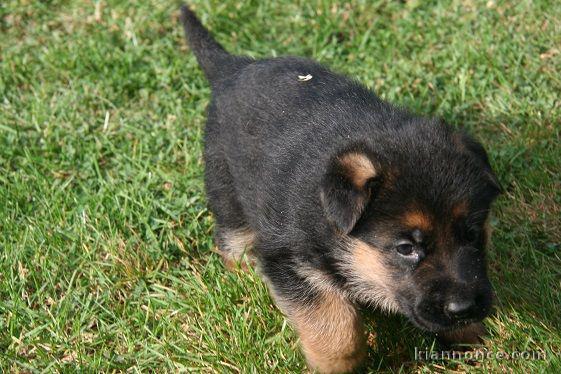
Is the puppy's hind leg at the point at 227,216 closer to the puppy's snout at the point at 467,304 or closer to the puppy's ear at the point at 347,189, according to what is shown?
the puppy's ear at the point at 347,189

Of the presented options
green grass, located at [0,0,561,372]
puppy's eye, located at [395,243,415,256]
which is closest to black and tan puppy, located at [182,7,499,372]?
puppy's eye, located at [395,243,415,256]

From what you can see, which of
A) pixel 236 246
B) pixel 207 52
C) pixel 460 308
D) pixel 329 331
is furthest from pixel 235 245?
pixel 460 308

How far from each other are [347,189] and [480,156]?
0.66 meters

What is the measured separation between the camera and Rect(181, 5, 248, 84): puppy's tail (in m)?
4.93

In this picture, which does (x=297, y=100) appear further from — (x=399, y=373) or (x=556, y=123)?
(x=556, y=123)

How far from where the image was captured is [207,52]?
5.09m

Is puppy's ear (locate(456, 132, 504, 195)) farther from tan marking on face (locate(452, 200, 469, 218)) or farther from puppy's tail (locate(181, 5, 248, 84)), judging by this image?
puppy's tail (locate(181, 5, 248, 84))

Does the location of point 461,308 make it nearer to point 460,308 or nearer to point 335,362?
point 460,308

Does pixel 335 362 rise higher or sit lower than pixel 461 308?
lower

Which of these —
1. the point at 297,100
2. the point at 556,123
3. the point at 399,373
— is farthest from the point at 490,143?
the point at 399,373

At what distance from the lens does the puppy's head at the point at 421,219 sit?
3.43 m

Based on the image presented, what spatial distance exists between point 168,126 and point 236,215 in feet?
4.16

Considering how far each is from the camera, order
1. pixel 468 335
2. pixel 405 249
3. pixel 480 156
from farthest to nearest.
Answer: pixel 468 335 < pixel 480 156 < pixel 405 249

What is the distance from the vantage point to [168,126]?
565 centimetres
